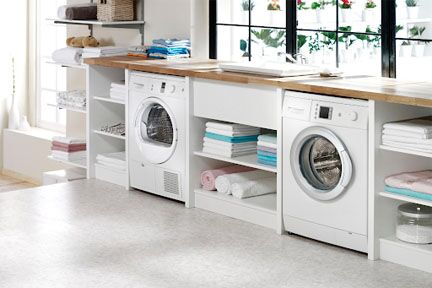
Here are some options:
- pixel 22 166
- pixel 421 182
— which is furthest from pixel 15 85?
pixel 421 182

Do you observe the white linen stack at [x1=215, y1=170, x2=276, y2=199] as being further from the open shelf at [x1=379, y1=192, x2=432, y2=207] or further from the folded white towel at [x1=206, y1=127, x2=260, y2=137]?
the open shelf at [x1=379, y1=192, x2=432, y2=207]

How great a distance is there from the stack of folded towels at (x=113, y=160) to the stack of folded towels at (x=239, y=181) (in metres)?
0.92

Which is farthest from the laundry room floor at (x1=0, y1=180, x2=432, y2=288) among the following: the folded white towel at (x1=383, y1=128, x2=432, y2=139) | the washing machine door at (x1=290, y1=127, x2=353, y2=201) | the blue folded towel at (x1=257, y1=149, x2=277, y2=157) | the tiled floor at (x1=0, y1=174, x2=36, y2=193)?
the tiled floor at (x1=0, y1=174, x2=36, y2=193)

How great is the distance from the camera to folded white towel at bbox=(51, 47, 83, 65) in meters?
7.63

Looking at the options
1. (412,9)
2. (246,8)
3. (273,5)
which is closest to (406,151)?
(412,9)

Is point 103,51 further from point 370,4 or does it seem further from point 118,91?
point 370,4

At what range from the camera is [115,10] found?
743 centimetres

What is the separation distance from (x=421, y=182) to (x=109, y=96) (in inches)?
122

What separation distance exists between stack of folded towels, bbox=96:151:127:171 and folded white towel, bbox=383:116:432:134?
2.56 meters

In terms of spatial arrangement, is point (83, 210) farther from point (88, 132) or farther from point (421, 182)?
point (421, 182)

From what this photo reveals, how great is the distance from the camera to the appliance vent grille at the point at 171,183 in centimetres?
645

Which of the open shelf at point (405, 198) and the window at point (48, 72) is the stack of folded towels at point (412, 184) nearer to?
the open shelf at point (405, 198)

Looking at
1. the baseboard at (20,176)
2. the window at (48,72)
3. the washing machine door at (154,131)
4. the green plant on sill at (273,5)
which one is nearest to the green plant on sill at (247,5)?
the green plant on sill at (273,5)

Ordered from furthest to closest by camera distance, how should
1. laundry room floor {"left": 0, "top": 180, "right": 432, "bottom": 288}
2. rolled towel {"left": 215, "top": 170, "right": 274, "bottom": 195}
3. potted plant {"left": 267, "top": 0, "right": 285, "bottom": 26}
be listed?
potted plant {"left": 267, "top": 0, "right": 285, "bottom": 26} → rolled towel {"left": 215, "top": 170, "right": 274, "bottom": 195} → laundry room floor {"left": 0, "top": 180, "right": 432, "bottom": 288}
